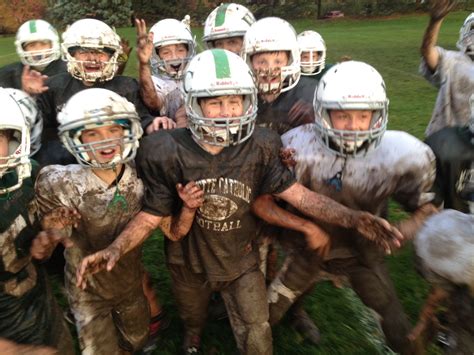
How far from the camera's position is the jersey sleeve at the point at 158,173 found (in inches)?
101

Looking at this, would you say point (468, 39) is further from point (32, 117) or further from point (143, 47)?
point (32, 117)

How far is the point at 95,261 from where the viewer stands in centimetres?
235

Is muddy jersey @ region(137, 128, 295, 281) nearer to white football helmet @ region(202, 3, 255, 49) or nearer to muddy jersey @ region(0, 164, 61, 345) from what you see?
muddy jersey @ region(0, 164, 61, 345)

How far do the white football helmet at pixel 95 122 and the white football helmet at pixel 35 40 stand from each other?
214cm

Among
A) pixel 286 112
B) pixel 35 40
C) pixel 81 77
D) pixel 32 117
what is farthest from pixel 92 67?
pixel 35 40

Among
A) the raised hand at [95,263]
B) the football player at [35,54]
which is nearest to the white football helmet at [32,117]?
the raised hand at [95,263]

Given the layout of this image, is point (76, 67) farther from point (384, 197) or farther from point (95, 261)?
point (384, 197)

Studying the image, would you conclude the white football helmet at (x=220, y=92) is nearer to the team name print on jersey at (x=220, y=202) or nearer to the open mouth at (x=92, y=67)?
the team name print on jersey at (x=220, y=202)

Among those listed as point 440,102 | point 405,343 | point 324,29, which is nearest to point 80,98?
point 405,343

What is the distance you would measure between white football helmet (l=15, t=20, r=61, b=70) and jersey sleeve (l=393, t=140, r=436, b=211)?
3.35 metres

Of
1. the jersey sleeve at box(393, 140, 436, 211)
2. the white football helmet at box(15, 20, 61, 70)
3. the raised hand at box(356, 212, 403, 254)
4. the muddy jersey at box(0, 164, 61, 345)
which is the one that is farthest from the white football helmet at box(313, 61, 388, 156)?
the white football helmet at box(15, 20, 61, 70)

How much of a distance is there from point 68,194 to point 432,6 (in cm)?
294

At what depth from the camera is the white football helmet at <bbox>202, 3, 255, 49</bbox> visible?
3.87m

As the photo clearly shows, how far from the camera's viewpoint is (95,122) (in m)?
2.44
